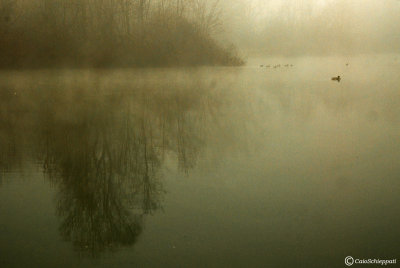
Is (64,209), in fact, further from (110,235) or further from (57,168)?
(57,168)

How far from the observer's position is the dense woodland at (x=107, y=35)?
31.3 m

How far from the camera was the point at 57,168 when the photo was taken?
6367 mm

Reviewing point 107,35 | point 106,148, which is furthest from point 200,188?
point 107,35

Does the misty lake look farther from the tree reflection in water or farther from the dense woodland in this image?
the dense woodland

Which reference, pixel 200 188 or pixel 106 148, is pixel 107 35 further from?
pixel 200 188

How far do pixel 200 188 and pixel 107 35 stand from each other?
29625mm

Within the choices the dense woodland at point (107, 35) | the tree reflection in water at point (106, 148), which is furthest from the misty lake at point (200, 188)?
the dense woodland at point (107, 35)

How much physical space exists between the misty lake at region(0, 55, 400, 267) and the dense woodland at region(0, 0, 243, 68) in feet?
70.5

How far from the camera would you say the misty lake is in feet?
12.7

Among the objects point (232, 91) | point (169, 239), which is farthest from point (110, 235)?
point (232, 91)

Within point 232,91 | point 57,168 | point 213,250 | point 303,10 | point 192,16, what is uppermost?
point 303,10

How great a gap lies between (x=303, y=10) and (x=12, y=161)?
54.2 m

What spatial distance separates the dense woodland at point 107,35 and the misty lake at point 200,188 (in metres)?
21.5

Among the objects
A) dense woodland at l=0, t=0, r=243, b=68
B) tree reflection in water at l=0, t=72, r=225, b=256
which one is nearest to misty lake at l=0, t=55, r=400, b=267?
tree reflection in water at l=0, t=72, r=225, b=256
